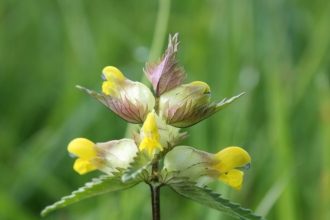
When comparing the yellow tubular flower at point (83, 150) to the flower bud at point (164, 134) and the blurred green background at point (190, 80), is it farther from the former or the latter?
the blurred green background at point (190, 80)

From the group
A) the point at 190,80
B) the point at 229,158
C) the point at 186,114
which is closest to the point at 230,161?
the point at 229,158

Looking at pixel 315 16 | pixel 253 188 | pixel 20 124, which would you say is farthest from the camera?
pixel 315 16

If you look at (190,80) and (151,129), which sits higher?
(190,80)

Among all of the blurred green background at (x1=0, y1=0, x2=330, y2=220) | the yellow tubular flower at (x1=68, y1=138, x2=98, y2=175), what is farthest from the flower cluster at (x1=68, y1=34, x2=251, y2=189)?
the blurred green background at (x1=0, y1=0, x2=330, y2=220)

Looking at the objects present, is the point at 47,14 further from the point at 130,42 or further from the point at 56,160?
the point at 56,160

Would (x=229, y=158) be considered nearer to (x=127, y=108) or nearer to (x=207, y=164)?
(x=207, y=164)

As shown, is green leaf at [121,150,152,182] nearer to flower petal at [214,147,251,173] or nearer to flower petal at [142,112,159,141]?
flower petal at [142,112,159,141]

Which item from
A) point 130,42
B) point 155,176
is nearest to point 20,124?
point 130,42
